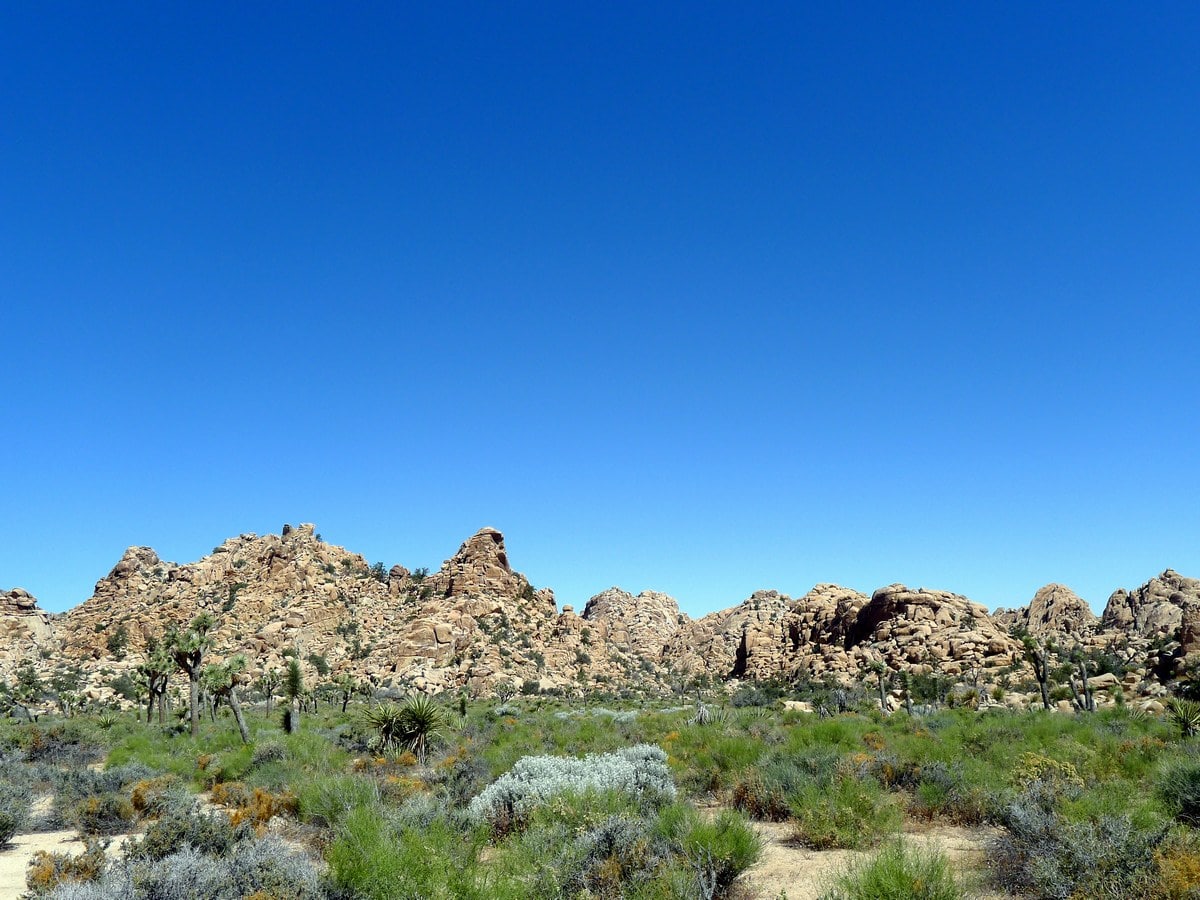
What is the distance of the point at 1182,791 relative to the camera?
368 inches

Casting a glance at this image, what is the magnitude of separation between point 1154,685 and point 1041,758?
1592 inches

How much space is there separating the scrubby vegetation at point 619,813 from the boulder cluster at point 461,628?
42.6 m

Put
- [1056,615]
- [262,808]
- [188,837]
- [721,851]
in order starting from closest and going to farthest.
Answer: [721,851] → [188,837] → [262,808] → [1056,615]

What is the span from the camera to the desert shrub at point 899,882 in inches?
242

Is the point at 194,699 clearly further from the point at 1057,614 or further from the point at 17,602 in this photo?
the point at 1057,614

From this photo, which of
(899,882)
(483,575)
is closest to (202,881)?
(899,882)

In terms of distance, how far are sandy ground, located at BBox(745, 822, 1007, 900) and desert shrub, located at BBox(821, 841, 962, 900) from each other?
777 millimetres

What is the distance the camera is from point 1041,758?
11.9 m

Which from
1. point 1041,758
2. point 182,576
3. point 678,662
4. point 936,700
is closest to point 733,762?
point 1041,758

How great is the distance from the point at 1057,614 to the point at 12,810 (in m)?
119

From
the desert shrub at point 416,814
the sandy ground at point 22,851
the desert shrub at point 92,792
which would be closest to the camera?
the desert shrub at point 416,814

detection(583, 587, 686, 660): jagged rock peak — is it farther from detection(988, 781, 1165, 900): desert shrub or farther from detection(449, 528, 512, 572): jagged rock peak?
detection(988, 781, 1165, 900): desert shrub

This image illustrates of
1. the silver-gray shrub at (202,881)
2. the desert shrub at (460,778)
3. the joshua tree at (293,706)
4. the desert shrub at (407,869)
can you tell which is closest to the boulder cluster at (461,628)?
the joshua tree at (293,706)

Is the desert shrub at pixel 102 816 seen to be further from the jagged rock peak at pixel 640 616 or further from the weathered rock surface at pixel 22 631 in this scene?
the jagged rock peak at pixel 640 616
